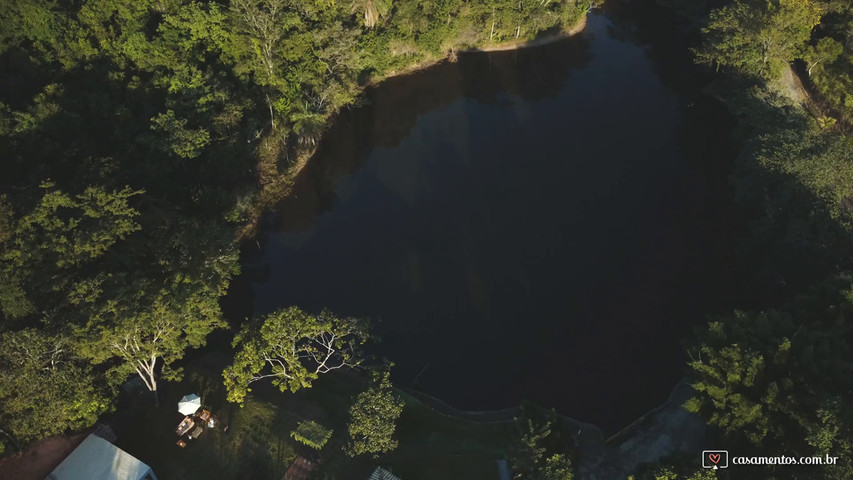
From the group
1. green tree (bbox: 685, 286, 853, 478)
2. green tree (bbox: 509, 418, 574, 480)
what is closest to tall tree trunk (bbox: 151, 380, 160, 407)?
green tree (bbox: 509, 418, 574, 480)

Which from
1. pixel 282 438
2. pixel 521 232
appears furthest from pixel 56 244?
pixel 521 232

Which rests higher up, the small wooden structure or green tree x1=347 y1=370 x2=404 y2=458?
green tree x1=347 y1=370 x2=404 y2=458

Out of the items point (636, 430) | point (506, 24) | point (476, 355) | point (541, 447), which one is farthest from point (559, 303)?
point (506, 24)

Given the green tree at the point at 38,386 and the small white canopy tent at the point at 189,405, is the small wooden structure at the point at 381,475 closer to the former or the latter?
the small white canopy tent at the point at 189,405

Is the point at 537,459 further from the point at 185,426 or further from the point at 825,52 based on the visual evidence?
the point at 825,52

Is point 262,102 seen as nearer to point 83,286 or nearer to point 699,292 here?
point 83,286

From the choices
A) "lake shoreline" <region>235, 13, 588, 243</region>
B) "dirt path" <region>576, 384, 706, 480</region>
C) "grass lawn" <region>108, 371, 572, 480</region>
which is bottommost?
"dirt path" <region>576, 384, 706, 480</region>

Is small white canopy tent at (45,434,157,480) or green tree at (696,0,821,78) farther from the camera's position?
green tree at (696,0,821,78)

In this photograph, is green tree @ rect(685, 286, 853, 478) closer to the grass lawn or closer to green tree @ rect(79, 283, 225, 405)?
the grass lawn
